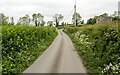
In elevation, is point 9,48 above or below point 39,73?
above

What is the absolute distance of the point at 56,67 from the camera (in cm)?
1532

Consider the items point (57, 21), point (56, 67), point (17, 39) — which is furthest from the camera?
point (57, 21)

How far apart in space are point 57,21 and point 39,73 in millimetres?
150011

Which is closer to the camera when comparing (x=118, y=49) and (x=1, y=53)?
(x=118, y=49)

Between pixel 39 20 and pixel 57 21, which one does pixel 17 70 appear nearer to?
pixel 39 20

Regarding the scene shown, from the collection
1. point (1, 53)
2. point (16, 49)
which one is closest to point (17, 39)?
point (16, 49)

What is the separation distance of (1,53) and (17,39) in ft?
10.8

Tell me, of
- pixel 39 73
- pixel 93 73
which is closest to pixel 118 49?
pixel 93 73

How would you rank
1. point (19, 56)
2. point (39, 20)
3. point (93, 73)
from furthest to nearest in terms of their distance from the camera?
1. point (39, 20)
2. point (19, 56)
3. point (93, 73)

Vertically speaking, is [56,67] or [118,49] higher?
[118,49]

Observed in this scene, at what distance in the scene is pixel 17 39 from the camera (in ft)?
58.9

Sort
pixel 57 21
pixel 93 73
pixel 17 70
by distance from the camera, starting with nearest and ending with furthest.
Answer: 1. pixel 93 73
2. pixel 17 70
3. pixel 57 21

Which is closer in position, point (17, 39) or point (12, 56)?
point (12, 56)

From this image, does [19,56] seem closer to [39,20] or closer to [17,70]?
[17,70]
